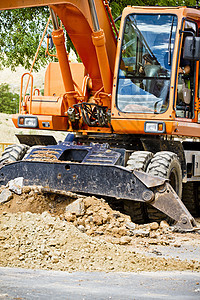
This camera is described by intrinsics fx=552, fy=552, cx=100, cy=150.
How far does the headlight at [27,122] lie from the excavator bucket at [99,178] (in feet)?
4.08

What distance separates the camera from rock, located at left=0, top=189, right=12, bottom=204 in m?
8.04

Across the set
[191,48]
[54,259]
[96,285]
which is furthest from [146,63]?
[96,285]

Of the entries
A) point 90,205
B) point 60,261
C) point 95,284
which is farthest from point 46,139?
point 95,284

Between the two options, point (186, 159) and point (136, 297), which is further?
point (186, 159)

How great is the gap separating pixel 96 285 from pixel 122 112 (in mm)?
4617

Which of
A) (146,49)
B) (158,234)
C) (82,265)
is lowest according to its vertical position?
(158,234)

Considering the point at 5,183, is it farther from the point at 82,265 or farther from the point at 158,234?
the point at 82,265

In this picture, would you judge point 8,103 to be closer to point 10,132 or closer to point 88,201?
point 10,132

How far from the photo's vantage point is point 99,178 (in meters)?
8.06

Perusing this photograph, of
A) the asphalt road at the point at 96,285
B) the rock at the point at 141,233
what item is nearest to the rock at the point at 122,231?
the rock at the point at 141,233

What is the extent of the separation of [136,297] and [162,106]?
16.1 feet

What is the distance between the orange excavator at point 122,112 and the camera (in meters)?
8.12

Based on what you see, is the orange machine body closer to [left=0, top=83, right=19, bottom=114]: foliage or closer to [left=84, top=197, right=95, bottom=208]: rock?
[left=84, top=197, right=95, bottom=208]: rock

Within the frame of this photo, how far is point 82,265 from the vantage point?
5.87m
